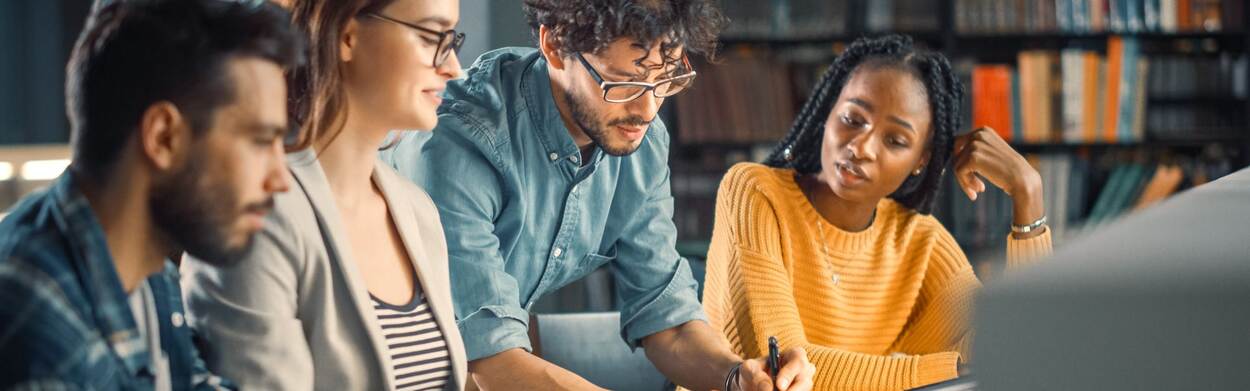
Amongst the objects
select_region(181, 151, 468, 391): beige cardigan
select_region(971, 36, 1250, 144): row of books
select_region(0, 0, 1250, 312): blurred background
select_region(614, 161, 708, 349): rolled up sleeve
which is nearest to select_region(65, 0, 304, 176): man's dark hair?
select_region(181, 151, 468, 391): beige cardigan

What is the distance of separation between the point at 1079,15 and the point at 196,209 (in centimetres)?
299

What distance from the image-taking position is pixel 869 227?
1.70 metres

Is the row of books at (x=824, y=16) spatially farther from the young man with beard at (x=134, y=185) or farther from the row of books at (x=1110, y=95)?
the young man with beard at (x=134, y=185)

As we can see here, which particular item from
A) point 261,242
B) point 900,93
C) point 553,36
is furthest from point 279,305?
point 900,93

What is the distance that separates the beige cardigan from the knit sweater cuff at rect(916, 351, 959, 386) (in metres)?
0.83

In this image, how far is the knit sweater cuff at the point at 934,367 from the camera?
59.6 inches

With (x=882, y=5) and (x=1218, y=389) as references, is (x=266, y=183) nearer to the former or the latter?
(x=1218, y=389)

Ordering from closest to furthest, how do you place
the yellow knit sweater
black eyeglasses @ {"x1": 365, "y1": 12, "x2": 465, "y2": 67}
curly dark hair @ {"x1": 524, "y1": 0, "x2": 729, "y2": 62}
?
black eyeglasses @ {"x1": 365, "y1": 12, "x2": 465, "y2": 67}
curly dark hair @ {"x1": 524, "y1": 0, "x2": 729, "y2": 62}
the yellow knit sweater

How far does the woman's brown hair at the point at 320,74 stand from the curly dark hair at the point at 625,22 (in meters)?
0.36

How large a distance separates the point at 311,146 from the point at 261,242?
0.10 meters

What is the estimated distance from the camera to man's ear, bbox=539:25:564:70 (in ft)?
4.27

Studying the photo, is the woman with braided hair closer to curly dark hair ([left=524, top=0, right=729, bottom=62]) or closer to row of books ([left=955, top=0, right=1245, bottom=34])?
curly dark hair ([left=524, top=0, right=729, bottom=62])

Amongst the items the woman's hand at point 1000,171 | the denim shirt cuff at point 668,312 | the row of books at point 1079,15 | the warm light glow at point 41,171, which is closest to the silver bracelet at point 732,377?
the denim shirt cuff at point 668,312

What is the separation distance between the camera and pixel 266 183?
714mm
